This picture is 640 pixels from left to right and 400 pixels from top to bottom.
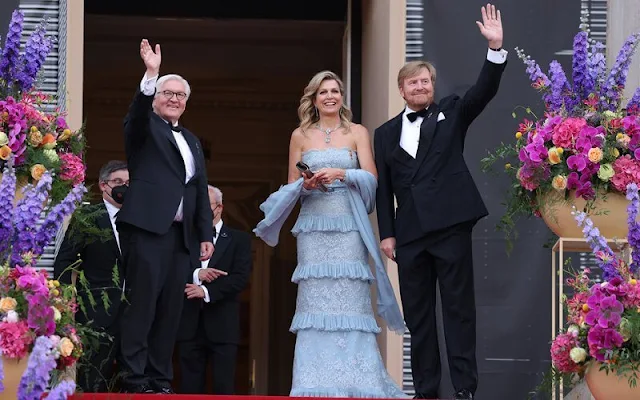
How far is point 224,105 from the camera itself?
1506cm

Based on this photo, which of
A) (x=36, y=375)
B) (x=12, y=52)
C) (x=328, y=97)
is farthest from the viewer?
(x=328, y=97)

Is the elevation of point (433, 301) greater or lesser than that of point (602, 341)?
greater

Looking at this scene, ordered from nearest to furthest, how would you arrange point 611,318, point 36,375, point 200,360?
point 36,375, point 611,318, point 200,360

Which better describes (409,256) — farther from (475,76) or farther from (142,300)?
(475,76)

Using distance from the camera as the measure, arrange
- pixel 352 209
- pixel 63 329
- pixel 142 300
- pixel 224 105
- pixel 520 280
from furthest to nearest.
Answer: pixel 224 105, pixel 520 280, pixel 352 209, pixel 142 300, pixel 63 329

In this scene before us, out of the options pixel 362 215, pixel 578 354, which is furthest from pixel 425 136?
pixel 578 354

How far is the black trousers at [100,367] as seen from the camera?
8.90 metres

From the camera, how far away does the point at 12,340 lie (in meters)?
7.25

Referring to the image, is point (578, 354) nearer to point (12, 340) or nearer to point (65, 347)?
point (65, 347)

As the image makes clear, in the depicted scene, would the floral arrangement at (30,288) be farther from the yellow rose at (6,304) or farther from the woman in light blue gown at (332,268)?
the woman in light blue gown at (332,268)

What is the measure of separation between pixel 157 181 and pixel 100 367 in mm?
1021

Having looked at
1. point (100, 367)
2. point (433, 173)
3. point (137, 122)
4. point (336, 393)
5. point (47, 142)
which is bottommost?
point (336, 393)

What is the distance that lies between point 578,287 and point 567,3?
3.17 metres

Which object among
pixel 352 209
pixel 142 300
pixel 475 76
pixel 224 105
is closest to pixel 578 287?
pixel 352 209
